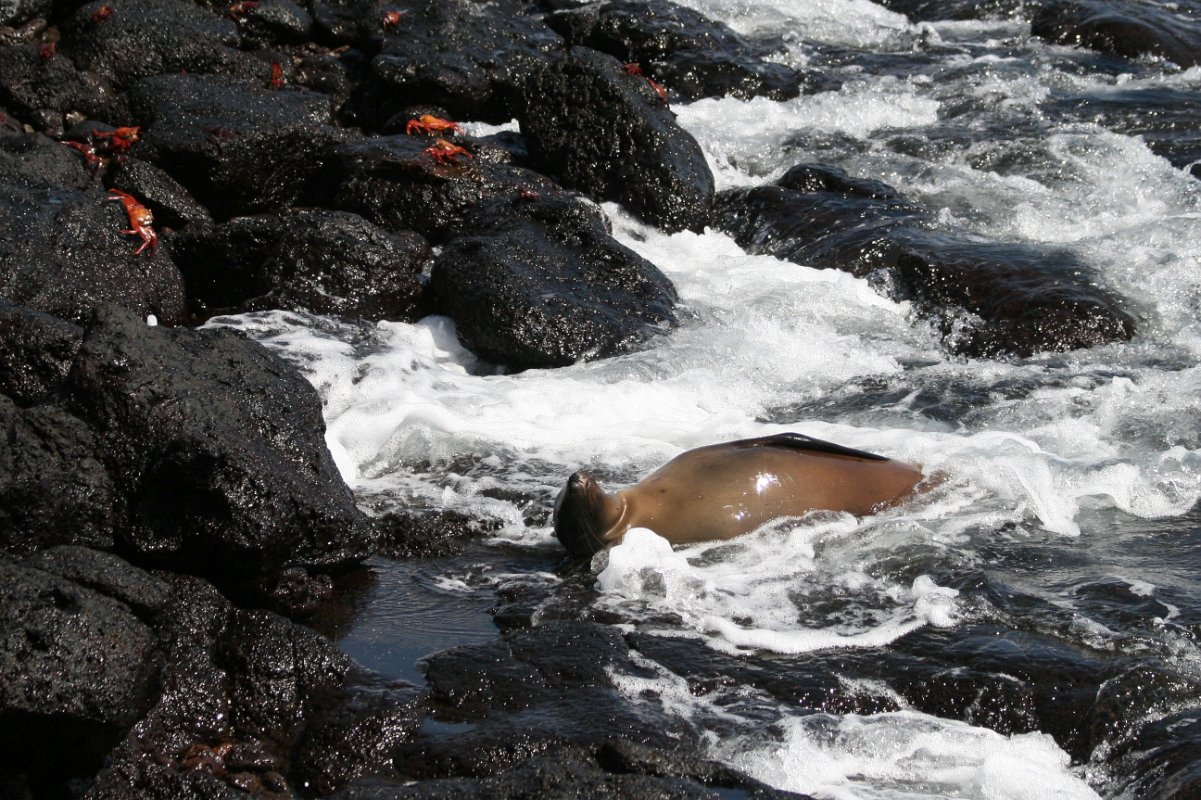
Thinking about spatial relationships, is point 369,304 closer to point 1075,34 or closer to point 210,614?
point 210,614

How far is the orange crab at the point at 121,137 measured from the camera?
10273mm

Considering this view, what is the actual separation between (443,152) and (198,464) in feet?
19.5

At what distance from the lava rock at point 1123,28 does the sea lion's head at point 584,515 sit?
12.4 metres

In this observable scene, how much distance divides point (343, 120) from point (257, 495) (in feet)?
28.0

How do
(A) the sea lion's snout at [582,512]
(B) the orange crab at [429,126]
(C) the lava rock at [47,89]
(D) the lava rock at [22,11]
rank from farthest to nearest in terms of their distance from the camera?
(D) the lava rock at [22,11]
(B) the orange crab at [429,126]
(C) the lava rock at [47,89]
(A) the sea lion's snout at [582,512]

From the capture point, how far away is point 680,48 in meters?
15.4

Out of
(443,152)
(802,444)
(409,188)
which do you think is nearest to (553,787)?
(802,444)

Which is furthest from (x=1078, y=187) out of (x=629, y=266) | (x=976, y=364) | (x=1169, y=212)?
(x=629, y=266)

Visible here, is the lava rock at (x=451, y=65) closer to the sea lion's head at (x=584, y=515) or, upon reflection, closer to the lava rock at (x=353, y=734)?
the sea lion's head at (x=584, y=515)

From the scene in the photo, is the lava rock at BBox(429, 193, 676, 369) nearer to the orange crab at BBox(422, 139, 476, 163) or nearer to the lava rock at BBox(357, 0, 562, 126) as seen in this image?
the orange crab at BBox(422, 139, 476, 163)

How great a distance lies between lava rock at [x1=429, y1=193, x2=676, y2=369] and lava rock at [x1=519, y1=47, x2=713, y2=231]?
4.20 feet

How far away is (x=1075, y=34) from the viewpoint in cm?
1666

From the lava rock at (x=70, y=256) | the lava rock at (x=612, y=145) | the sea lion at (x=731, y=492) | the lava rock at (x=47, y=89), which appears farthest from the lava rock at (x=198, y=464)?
the lava rock at (x=47, y=89)

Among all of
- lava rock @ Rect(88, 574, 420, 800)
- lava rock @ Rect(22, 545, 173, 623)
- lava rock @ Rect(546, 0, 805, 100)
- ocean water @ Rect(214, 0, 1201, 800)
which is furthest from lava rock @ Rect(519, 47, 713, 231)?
lava rock @ Rect(22, 545, 173, 623)
